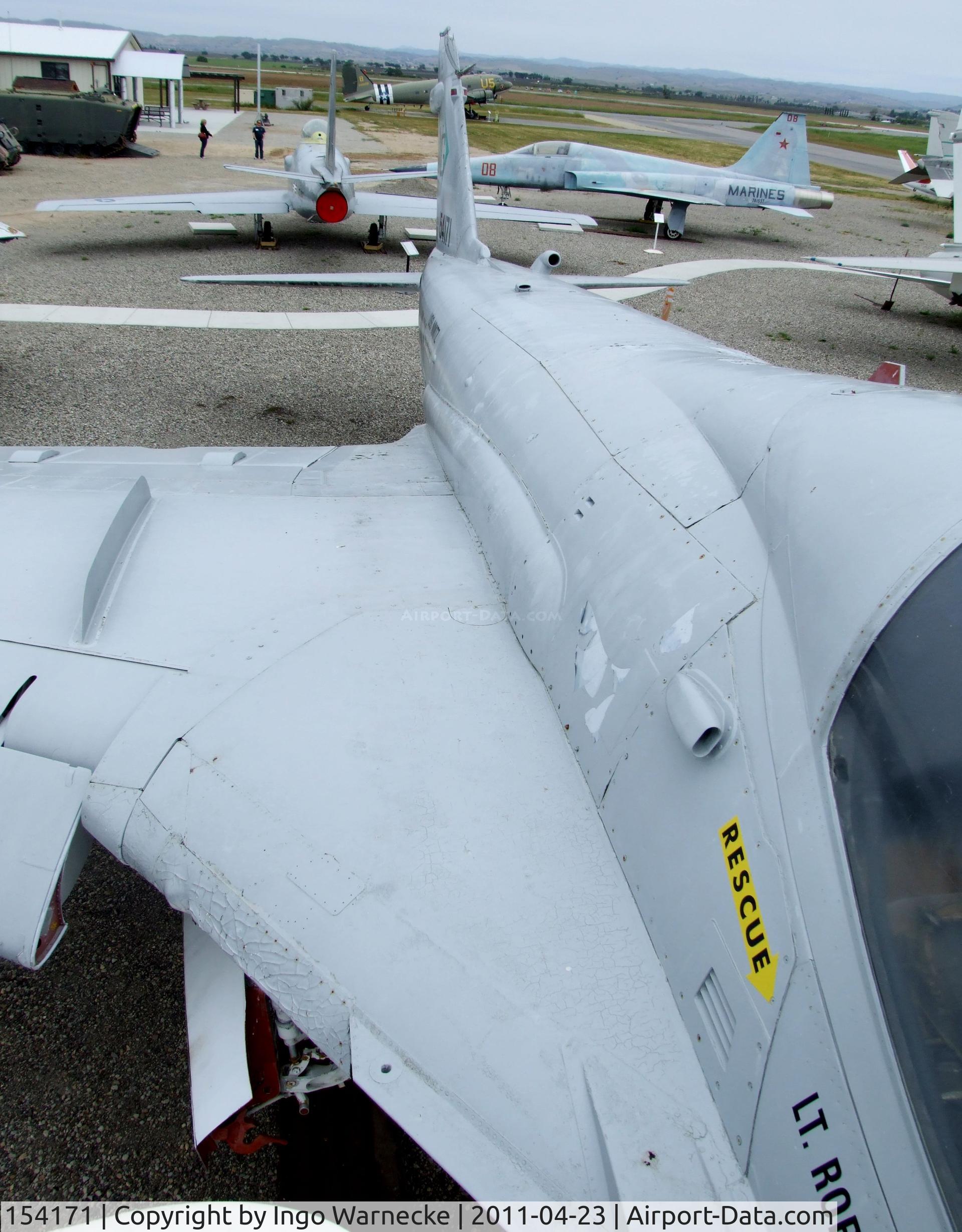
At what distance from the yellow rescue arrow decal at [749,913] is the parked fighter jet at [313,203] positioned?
14643 mm

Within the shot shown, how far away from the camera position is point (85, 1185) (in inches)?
114

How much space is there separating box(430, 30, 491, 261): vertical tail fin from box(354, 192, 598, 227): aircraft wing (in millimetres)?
7120

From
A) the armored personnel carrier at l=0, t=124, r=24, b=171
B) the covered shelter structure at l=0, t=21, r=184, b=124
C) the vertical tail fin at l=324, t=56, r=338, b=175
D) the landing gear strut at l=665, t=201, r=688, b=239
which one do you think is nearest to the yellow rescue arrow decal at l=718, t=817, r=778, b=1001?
the vertical tail fin at l=324, t=56, r=338, b=175

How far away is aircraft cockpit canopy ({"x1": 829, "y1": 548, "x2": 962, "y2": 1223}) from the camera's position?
5.17ft

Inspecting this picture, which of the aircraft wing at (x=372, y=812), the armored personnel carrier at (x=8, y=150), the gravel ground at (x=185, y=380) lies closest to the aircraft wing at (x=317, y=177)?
the gravel ground at (x=185, y=380)

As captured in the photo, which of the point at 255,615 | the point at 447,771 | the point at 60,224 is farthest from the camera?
the point at 60,224

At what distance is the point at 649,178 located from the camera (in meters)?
19.9

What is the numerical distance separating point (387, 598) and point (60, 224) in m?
17.6

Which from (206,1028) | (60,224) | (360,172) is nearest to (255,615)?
(206,1028)

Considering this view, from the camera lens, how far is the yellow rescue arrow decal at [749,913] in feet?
6.32

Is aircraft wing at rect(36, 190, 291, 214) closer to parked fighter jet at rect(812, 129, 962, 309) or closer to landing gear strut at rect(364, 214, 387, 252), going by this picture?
landing gear strut at rect(364, 214, 387, 252)

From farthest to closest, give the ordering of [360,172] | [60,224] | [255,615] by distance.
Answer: [360,172] < [60,224] < [255,615]

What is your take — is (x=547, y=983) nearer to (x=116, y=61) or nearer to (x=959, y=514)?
(x=959, y=514)

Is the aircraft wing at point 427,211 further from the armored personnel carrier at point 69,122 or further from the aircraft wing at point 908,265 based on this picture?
the armored personnel carrier at point 69,122
